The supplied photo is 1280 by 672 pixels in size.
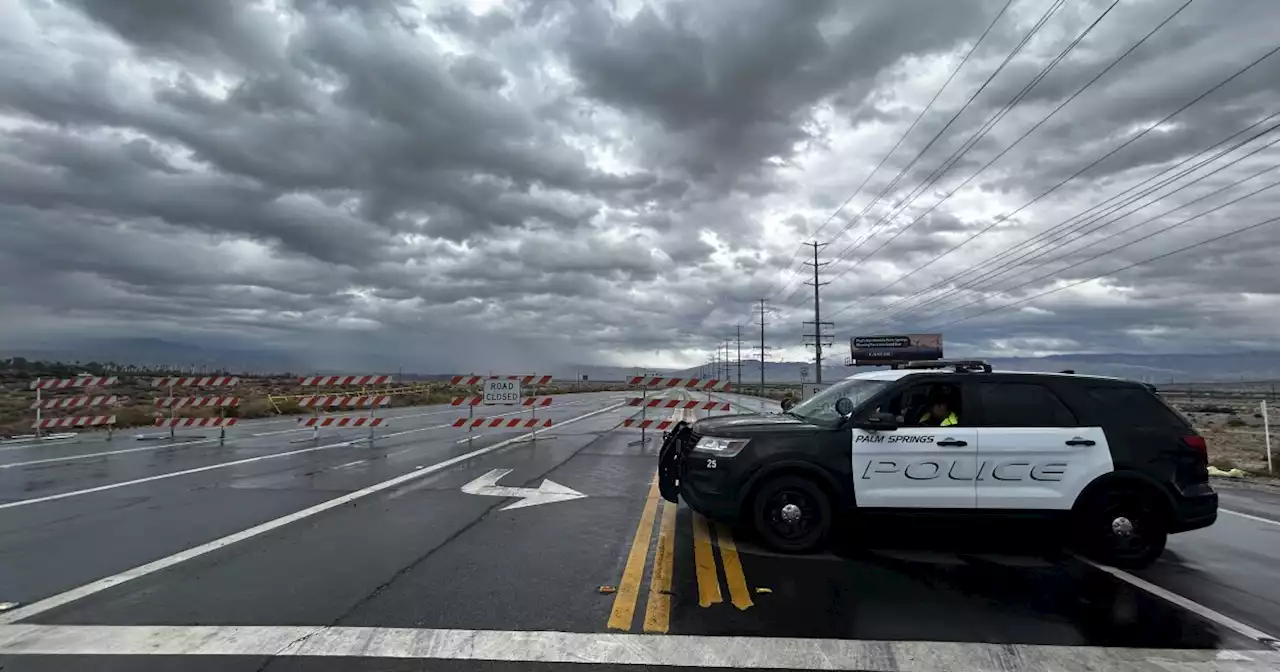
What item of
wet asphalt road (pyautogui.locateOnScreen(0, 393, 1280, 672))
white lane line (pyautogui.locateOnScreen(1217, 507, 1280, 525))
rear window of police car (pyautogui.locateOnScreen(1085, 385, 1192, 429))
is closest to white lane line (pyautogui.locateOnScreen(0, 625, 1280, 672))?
wet asphalt road (pyautogui.locateOnScreen(0, 393, 1280, 672))

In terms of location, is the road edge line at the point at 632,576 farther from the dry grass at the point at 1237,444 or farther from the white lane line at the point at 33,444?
the white lane line at the point at 33,444

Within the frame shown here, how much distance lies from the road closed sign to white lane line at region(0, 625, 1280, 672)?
1254cm

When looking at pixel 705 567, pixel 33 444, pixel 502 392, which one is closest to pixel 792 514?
pixel 705 567

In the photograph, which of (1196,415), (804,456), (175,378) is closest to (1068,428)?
(804,456)

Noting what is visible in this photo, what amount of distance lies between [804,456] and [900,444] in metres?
0.87

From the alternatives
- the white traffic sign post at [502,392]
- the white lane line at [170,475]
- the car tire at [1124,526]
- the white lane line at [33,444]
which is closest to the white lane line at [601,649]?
the car tire at [1124,526]

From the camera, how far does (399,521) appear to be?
304 inches

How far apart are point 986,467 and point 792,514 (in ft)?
5.88

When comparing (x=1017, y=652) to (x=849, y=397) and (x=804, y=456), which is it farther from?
(x=849, y=397)

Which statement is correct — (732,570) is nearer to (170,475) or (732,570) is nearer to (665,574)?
(665,574)

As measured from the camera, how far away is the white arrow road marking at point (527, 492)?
29.2ft

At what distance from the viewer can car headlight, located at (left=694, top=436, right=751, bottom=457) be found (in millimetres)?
6574

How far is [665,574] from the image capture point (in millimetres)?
5770

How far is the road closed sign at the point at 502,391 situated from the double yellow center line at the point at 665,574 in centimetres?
974
